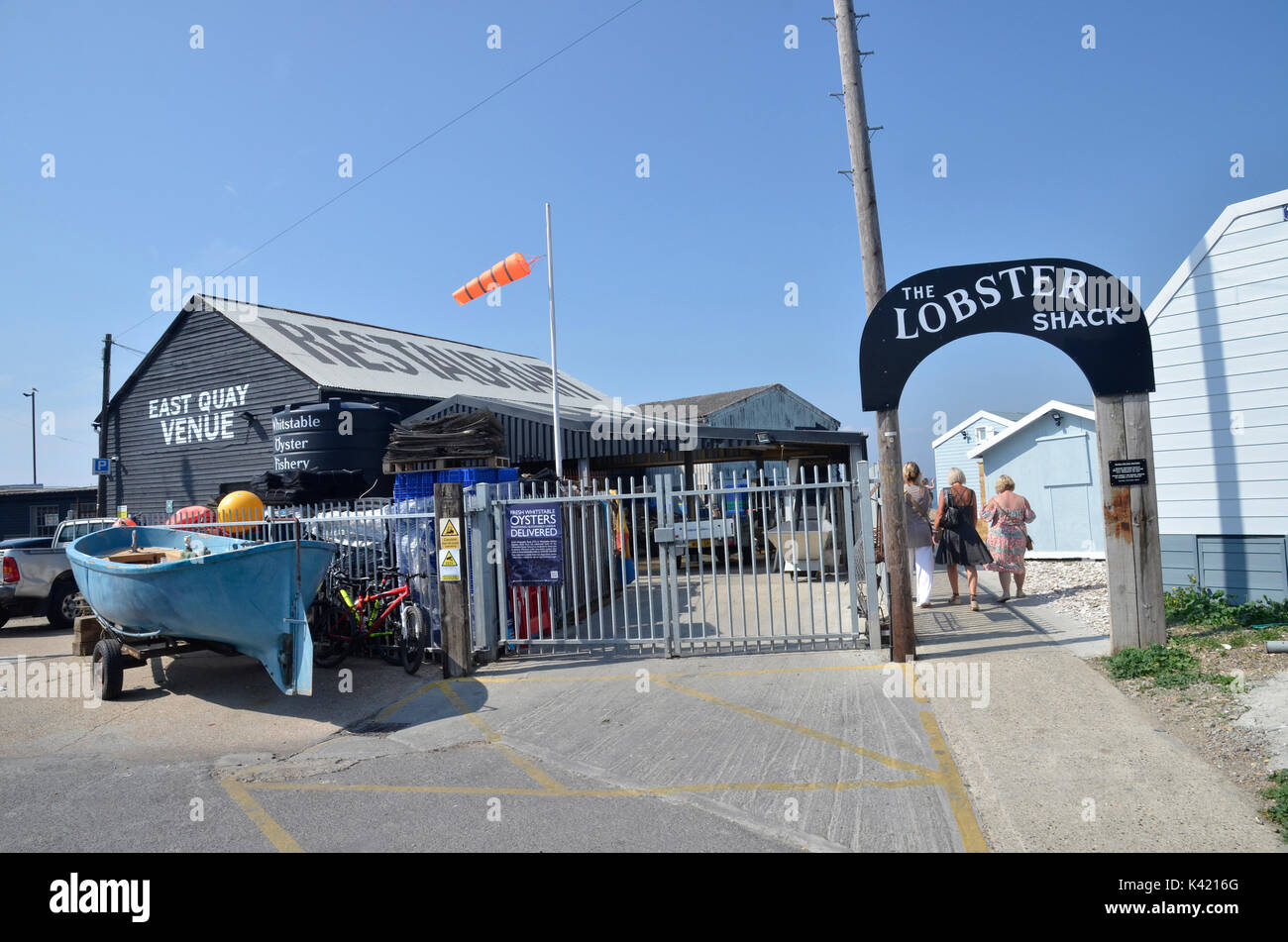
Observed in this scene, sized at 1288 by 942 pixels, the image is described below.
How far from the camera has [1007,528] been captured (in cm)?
1016

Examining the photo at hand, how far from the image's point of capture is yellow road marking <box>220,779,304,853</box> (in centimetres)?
420

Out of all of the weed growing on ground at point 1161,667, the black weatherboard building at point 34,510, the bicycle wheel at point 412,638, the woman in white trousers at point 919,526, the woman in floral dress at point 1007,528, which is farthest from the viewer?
the black weatherboard building at point 34,510

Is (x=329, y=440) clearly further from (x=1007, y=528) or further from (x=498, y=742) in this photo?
(x=1007, y=528)

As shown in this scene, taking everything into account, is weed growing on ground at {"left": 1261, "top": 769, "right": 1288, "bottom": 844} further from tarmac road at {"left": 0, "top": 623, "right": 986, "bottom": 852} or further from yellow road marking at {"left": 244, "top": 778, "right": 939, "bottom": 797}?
yellow road marking at {"left": 244, "top": 778, "right": 939, "bottom": 797}

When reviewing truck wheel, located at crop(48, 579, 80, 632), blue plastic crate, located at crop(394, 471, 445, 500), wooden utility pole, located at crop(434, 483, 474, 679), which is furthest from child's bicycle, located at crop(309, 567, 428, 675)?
truck wheel, located at crop(48, 579, 80, 632)

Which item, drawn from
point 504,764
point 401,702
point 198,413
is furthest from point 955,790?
point 198,413

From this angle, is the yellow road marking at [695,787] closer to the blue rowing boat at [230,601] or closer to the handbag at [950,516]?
the blue rowing boat at [230,601]

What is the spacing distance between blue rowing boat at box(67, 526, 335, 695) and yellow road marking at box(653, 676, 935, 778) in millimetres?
3326

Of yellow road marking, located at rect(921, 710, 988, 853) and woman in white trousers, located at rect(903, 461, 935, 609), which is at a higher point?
woman in white trousers, located at rect(903, 461, 935, 609)

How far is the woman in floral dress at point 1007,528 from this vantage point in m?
10.1

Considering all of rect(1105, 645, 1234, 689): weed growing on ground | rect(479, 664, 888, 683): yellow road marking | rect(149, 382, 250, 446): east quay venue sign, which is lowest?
rect(479, 664, 888, 683): yellow road marking

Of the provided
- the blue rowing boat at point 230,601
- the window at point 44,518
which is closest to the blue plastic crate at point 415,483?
the blue rowing boat at point 230,601

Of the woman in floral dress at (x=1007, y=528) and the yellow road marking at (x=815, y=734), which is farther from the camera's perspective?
the woman in floral dress at (x=1007, y=528)

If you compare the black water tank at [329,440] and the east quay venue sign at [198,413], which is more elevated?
the east quay venue sign at [198,413]
